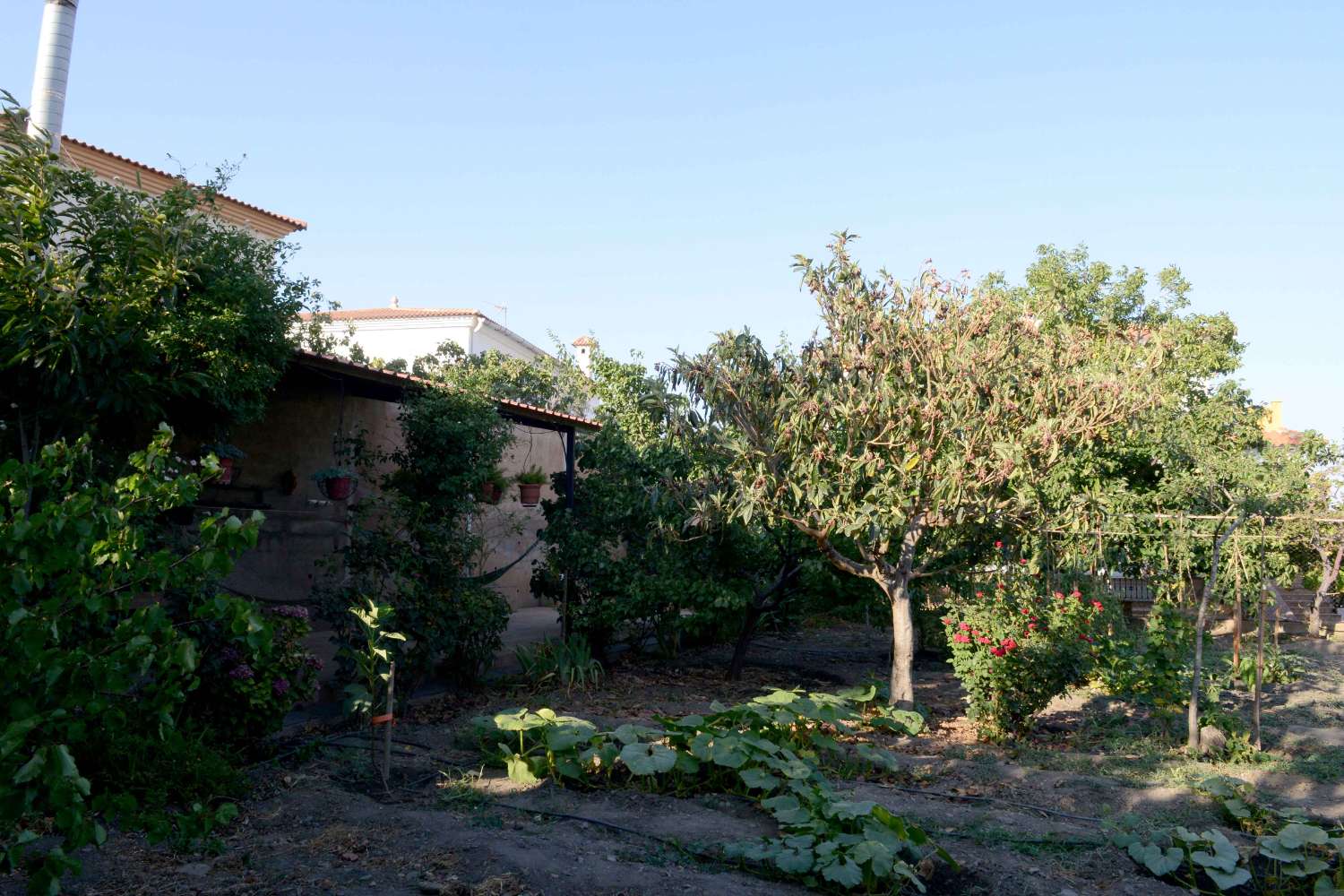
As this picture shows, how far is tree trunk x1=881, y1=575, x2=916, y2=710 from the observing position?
9312 mm

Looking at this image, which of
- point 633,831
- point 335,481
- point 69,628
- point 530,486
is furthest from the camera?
point 530,486

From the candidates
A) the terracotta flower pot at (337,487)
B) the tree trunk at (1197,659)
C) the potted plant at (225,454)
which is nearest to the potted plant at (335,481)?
the terracotta flower pot at (337,487)

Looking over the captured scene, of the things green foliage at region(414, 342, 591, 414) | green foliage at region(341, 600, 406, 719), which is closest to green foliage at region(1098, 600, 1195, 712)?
Result: green foliage at region(341, 600, 406, 719)

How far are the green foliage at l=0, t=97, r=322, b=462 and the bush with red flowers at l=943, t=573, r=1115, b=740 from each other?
242 inches

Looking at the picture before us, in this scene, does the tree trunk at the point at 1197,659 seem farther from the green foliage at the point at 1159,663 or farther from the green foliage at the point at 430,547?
the green foliage at the point at 430,547

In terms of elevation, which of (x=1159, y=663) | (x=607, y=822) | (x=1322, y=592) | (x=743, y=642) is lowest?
(x=607, y=822)

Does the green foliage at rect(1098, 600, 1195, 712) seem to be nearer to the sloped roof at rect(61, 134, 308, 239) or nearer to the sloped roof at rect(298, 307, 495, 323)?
the sloped roof at rect(61, 134, 308, 239)

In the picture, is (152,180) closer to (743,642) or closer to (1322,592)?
(743,642)

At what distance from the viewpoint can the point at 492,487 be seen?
10414mm

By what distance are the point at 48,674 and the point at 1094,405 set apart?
7.99 meters

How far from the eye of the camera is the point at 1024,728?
870cm

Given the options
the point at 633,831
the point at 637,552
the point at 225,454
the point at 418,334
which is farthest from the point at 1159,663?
the point at 418,334

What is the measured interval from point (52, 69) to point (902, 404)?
8.06m

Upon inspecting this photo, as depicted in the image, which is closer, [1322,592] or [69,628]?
[69,628]
